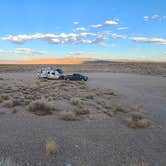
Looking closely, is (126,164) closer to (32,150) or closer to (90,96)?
(32,150)

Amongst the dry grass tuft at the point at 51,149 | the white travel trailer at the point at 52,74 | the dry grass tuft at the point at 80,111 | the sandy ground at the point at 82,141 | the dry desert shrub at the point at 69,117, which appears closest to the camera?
the sandy ground at the point at 82,141

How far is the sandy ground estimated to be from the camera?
7117 mm

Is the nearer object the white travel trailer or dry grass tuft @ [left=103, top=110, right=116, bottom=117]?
dry grass tuft @ [left=103, top=110, right=116, bottom=117]

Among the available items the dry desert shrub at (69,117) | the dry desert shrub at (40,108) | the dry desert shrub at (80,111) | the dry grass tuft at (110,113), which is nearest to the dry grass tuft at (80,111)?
the dry desert shrub at (80,111)

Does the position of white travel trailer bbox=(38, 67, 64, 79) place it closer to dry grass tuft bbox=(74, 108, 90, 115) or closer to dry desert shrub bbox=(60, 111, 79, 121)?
dry grass tuft bbox=(74, 108, 90, 115)

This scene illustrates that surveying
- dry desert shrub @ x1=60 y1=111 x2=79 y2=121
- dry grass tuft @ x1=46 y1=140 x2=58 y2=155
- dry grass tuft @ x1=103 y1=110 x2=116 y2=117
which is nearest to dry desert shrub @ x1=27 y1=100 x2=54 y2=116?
dry desert shrub @ x1=60 y1=111 x2=79 y2=121

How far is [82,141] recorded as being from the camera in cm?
869

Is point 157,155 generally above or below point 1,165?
below

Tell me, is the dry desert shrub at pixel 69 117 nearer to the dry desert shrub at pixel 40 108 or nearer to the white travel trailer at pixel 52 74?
the dry desert shrub at pixel 40 108

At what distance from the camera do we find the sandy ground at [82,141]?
7.12 metres

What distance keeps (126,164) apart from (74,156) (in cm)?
142

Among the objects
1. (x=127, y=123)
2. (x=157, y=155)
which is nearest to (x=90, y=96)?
(x=127, y=123)

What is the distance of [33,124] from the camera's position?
10734 mm

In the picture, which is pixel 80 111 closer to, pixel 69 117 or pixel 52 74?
pixel 69 117
